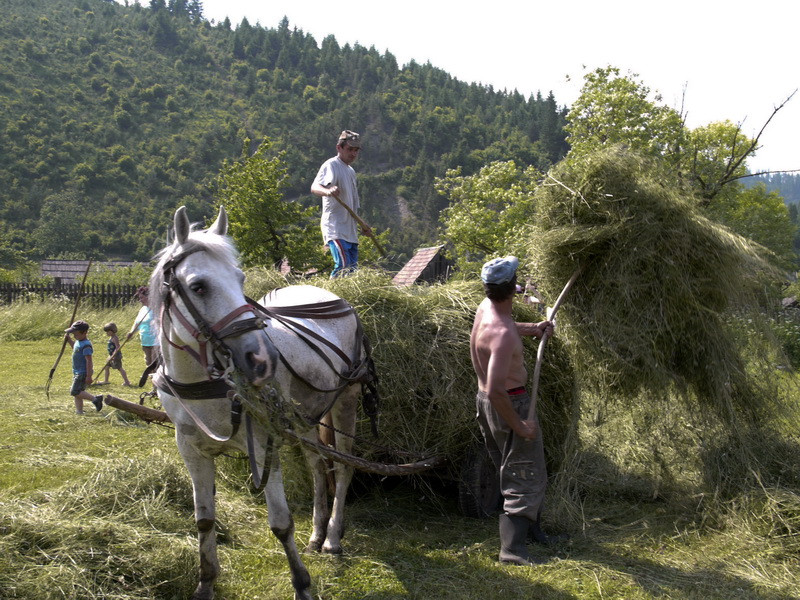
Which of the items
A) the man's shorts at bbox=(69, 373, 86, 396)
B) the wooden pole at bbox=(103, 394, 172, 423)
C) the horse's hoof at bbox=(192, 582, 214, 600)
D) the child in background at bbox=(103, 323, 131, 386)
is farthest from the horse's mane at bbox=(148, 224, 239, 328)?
the child in background at bbox=(103, 323, 131, 386)

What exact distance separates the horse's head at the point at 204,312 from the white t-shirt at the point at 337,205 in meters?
2.60

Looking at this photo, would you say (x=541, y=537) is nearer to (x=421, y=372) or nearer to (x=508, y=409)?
(x=508, y=409)

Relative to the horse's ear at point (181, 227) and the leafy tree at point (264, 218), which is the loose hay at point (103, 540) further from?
A: the leafy tree at point (264, 218)

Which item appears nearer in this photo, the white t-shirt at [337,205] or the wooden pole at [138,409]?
the wooden pole at [138,409]

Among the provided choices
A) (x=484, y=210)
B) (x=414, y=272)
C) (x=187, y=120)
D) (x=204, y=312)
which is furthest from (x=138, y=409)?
(x=187, y=120)

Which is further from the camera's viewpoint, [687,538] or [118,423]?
[118,423]

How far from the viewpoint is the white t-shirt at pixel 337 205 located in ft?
19.9

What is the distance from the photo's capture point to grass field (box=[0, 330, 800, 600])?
3.51 m

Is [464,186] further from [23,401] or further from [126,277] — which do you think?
[23,401]

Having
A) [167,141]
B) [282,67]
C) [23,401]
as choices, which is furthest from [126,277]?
[282,67]

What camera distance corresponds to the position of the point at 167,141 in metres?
75.5

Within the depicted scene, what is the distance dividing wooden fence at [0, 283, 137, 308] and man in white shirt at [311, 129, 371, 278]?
1986 centimetres

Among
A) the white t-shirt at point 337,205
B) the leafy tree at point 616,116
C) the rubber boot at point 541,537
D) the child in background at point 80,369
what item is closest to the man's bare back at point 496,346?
the rubber boot at point 541,537

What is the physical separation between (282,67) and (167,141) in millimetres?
56674
